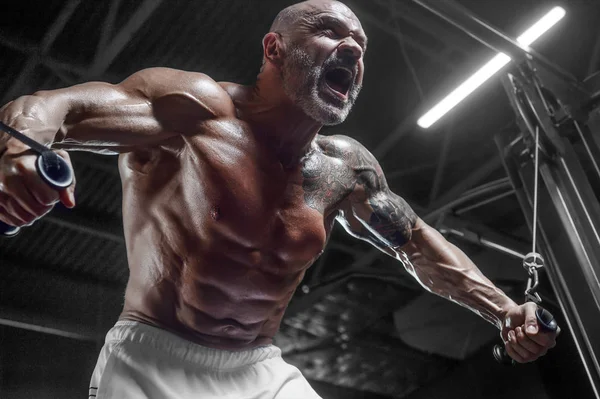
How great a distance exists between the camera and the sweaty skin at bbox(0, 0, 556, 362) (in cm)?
120

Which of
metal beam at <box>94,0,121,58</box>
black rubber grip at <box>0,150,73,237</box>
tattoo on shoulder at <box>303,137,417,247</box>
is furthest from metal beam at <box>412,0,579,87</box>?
black rubber grip at <box>0,150,73,237</box>

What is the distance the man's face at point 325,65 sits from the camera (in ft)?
4.53

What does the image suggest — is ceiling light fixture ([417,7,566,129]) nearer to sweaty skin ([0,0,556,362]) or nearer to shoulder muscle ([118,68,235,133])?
A: sweaty skin ([0,0,556,362])

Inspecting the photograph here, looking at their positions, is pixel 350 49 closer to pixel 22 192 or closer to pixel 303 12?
pixel 303 12

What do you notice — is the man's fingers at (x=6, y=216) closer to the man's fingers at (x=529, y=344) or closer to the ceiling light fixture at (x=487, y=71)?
the man's fingers at (x=529, y=344)

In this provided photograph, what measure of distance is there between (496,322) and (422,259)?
0.85 feet

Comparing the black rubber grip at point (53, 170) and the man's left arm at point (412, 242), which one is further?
the man's left arm at point (412, 242)

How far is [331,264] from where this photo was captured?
5.16m

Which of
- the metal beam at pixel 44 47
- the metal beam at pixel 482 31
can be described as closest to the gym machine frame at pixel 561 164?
the metal beam at pixel 482 31

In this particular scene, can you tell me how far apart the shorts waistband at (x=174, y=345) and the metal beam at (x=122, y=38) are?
2.12 metres

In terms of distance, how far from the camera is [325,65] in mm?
1391

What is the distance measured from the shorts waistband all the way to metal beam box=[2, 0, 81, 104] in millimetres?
2219

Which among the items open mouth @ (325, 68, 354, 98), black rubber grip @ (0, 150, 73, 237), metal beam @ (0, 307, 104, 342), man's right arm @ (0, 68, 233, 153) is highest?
open mouth @ (325, 68, 354, 98)

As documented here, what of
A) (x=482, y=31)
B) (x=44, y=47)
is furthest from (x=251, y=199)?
(x=44, y=47)
